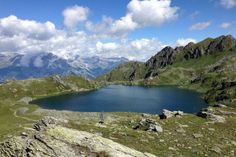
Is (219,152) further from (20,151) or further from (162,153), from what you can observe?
(20,151)

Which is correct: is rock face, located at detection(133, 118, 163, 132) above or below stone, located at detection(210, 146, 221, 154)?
above

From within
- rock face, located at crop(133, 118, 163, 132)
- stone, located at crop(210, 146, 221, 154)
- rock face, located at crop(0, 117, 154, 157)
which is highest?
rock face, located at crop(0, 117, 154, 157)

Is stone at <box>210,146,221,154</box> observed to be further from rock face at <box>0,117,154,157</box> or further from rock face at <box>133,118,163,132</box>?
rock face at <box>0,117,154,157</box>

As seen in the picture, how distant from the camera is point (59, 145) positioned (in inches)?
803

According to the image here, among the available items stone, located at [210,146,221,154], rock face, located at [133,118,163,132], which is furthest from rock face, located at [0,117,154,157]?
rock face, located at [133,118,163,132]

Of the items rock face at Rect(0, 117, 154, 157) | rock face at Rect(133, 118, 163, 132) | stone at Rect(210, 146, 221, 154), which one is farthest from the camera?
rock face at Rect(133, 118, 163, 132)

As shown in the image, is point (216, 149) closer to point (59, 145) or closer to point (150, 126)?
point (150, 126)

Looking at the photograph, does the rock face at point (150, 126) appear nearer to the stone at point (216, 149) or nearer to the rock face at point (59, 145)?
the stone at point (216, 149)

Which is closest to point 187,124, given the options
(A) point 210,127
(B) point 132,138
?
(A) point 210,127

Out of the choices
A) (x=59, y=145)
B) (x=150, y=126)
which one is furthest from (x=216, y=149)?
(x=59, y=145)

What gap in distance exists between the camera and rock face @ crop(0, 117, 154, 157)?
20.3 metres

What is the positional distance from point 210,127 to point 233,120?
11.3 meters

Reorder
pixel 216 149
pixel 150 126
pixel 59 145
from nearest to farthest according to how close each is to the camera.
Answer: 1. pixel 59 145
2. pixel 216 149
3. pixel 150 126

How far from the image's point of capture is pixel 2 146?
21.4 m
